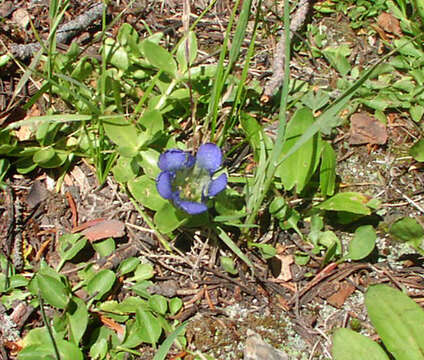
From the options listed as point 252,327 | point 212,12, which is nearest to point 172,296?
point 252,327

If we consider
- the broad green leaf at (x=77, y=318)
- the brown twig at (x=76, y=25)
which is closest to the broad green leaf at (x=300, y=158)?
the broad green leaf at (x=77, y=318)

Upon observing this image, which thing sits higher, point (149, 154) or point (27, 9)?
point (27, 9)

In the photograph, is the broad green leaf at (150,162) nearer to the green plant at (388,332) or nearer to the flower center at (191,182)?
the flower center at (191,182)

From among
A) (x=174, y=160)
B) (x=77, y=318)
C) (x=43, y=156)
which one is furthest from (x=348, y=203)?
(x=43, y=156)

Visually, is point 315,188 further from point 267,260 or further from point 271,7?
point 271,7

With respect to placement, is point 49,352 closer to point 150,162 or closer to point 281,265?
point 150,162

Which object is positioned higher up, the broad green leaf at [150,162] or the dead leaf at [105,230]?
the broad green leaf at [150,162]

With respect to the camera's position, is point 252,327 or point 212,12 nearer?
point 252,327

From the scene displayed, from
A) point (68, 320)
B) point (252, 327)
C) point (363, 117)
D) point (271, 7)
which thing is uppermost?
point (271, 7)
